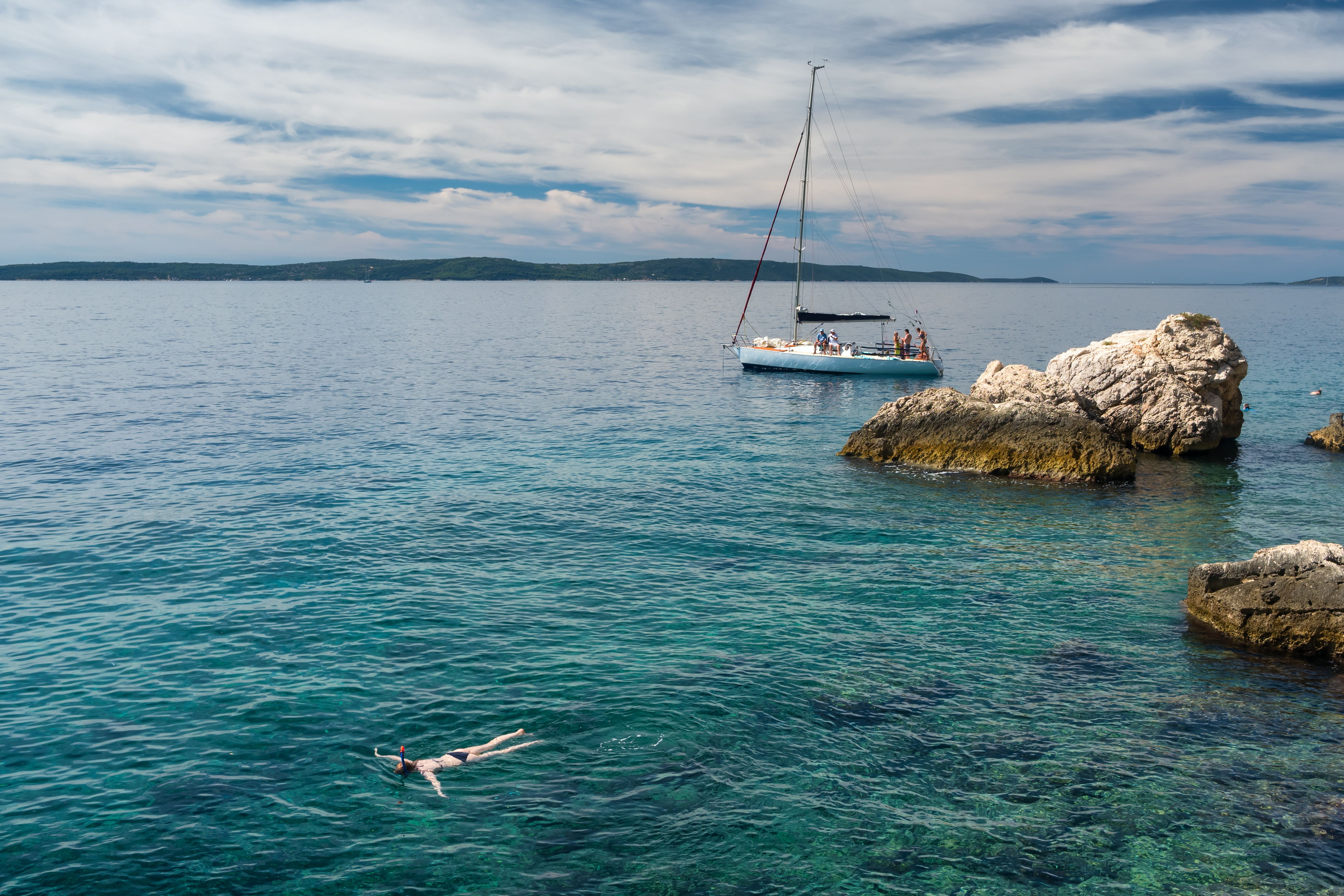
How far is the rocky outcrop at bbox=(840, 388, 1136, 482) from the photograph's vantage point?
104 ft

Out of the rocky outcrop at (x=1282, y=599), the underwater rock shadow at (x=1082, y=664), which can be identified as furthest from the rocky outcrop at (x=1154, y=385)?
the underwater rock shadow at (x=1082, y=664)

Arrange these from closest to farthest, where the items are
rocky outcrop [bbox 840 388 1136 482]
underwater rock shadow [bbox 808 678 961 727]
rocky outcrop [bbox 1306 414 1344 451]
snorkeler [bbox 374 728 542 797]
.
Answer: snorkeler [bbox 374 728 542 797], underwater rock shadow [bbox 808 678 961 727], rocky outcrop [bbox 840 388 1136 482], rocky outcrop [bbox 1306 414 1344 451]

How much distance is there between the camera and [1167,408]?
36.5m

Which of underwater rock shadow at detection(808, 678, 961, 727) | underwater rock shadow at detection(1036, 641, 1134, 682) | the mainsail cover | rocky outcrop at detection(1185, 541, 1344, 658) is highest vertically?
the mainsail cover

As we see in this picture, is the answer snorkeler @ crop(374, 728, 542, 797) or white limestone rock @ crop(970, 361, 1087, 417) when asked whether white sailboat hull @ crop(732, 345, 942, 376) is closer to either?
white limestone rock @ crop(970, 361, 1087, 417)

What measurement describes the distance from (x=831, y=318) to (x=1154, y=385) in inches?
1397

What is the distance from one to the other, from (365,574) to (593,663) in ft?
27.6

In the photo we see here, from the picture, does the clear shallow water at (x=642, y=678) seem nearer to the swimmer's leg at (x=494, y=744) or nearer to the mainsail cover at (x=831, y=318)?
the swimmer's leg at (x=494, y=744)

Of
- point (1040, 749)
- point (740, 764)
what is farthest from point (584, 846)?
point (1040, 749)

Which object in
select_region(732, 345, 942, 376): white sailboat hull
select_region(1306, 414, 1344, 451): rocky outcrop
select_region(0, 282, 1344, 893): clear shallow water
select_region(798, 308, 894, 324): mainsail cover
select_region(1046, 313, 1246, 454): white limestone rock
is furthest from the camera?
select_region(798, 308, 894, 324): mainsail cover

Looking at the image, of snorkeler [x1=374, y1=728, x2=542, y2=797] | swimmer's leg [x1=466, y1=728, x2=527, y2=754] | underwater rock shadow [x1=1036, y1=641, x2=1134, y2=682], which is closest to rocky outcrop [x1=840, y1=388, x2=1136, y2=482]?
underwater rock shadow [x1=1036, y1=641, x2=1134, y2=682]

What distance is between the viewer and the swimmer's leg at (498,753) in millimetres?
13148

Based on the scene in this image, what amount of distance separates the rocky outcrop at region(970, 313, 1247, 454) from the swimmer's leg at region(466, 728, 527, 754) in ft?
91.3

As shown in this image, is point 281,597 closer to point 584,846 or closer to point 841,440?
point 584,846
